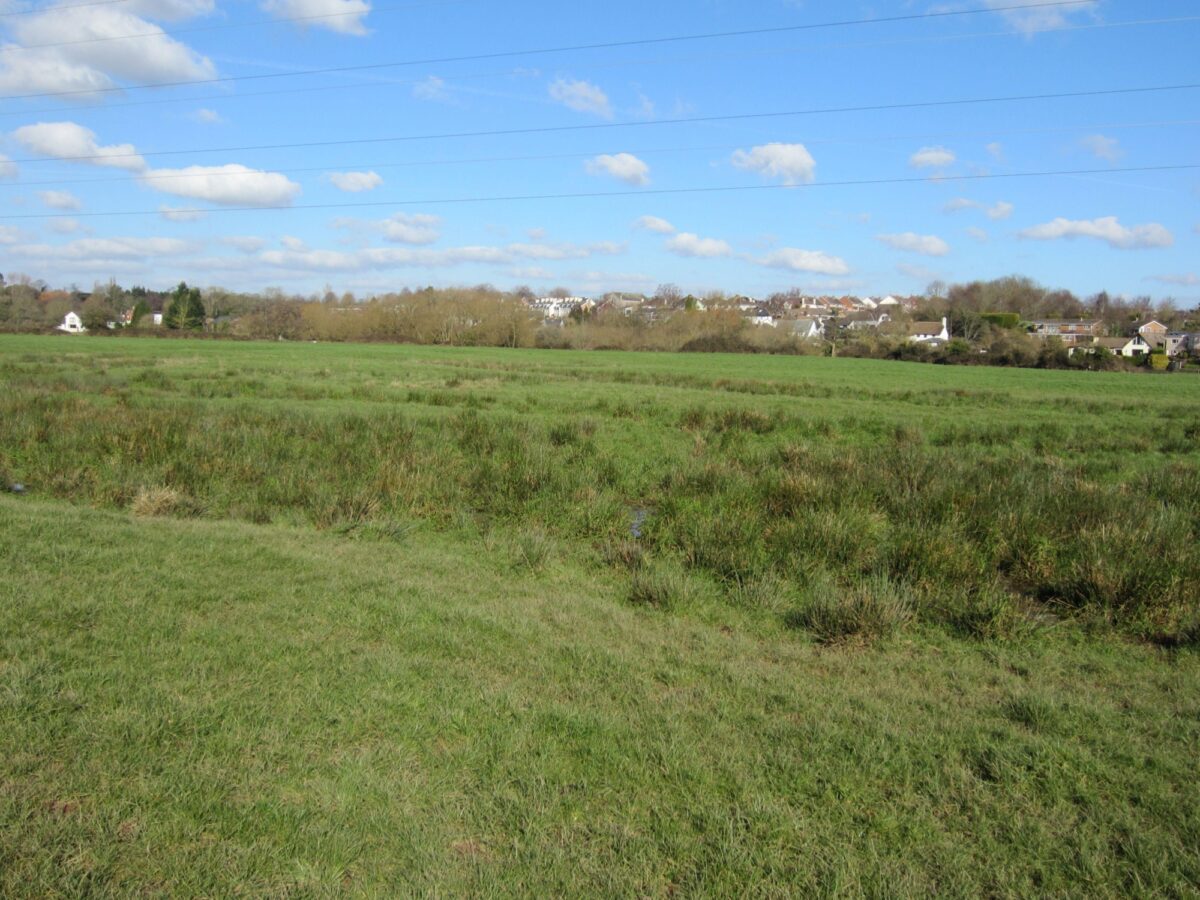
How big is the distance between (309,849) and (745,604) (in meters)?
4.78

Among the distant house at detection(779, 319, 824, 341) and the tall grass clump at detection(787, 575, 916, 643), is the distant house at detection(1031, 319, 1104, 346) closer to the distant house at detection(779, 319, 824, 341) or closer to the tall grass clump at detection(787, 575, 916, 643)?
the distant house at detection(779, 319, 824, 341)

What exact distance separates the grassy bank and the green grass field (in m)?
0.02

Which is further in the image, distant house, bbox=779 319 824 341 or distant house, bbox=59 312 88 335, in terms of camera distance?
distant house, bbox=59 312 88 335

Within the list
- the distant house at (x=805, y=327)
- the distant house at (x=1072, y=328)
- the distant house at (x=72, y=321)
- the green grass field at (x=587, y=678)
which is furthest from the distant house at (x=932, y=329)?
the distant house at (x=72, y=321)

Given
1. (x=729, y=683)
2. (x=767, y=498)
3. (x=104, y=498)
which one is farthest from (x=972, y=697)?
(x=104, y=498)

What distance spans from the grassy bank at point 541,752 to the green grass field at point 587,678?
2 cm

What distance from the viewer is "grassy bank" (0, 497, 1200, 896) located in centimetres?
341

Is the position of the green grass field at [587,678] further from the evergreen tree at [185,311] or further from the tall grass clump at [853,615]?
the evergreen tree at [185,311]

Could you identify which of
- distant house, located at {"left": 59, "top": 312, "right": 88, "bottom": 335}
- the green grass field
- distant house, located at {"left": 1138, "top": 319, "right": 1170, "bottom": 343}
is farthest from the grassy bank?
distant house, located at {"left": 1138, "top": 319, "right": 1170, "bottom": 343}

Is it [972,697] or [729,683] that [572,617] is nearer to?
[729,683]

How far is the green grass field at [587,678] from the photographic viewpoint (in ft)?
11.5

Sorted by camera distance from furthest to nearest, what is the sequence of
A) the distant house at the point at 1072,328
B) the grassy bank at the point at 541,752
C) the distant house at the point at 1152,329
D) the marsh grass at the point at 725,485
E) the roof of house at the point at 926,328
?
1. the distant house at the point at 1152,329
2. the roof of house at the point at 926,328
3. the distant house at the point at 1072,328
4. the marsh grass at the point at 725,485
5. the grassy bank at the point at 541,752

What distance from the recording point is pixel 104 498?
414 inches

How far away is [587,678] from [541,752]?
41.0 inches
